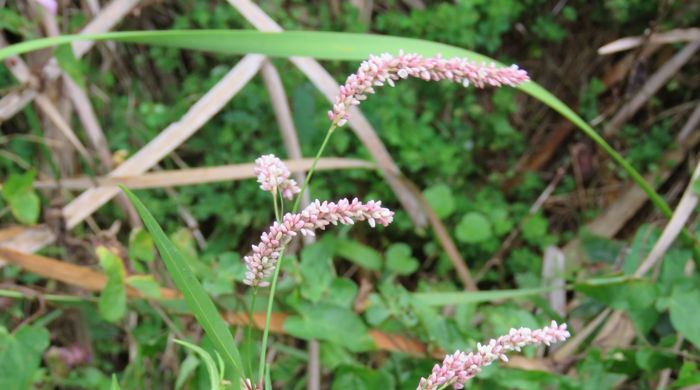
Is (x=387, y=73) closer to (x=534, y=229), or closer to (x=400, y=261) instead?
(x=400, y=261)

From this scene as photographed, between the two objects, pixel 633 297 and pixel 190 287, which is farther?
pixel 633 297

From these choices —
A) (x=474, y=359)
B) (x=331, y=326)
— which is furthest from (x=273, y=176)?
(x=331, y=326)

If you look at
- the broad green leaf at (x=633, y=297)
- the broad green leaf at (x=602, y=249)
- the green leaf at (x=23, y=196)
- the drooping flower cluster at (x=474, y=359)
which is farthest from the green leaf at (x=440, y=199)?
the drooping flower cluster at (x=474, y=359)

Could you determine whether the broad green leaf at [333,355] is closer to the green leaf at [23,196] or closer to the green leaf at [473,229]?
the green leaf at [473,229]

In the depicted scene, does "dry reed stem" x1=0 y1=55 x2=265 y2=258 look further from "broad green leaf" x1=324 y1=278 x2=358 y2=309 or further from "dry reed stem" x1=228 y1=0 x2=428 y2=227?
"broad green leaf" x1=324 y1=278 x2=358 y2=309

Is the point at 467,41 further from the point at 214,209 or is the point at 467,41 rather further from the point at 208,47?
the point at 208,47
